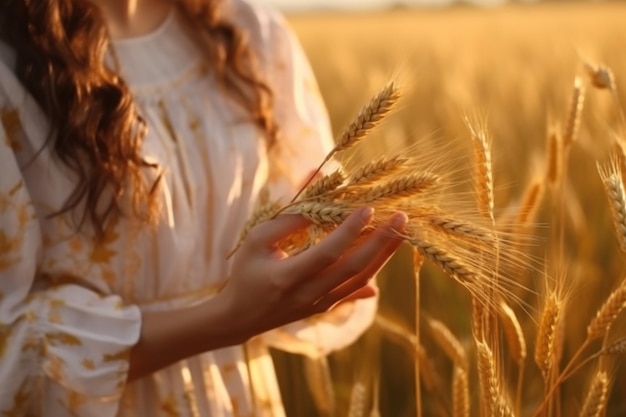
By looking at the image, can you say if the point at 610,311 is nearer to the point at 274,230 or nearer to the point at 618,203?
the point at 618,203

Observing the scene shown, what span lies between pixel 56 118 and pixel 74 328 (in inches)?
9.9

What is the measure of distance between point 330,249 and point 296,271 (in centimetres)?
7

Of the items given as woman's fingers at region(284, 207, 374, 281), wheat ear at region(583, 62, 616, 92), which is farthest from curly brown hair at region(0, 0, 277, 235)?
wheat ear at region(583, 62, 616, 92)

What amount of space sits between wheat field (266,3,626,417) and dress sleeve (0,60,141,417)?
29 centimetres

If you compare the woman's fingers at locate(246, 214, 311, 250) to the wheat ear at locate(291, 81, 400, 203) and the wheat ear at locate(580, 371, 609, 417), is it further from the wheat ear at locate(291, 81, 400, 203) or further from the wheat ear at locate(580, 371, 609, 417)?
the wheat ear at locate(580, 371, 609, 417)

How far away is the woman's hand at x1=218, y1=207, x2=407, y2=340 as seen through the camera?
938 millimetres

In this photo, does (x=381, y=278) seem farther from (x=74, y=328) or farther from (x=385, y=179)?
(x=385, y=179)

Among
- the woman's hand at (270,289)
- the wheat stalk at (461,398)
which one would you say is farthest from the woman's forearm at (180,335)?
the wheat stalk at (461,398)

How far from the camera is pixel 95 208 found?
1266mm

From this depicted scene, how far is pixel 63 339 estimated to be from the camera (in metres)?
1.21

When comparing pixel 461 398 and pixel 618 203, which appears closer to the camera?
pixel 618 203

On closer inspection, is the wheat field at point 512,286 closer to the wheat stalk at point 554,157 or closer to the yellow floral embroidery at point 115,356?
the wheat stalk at point 554,157

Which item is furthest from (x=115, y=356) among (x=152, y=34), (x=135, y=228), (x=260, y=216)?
(x=152, y=34)

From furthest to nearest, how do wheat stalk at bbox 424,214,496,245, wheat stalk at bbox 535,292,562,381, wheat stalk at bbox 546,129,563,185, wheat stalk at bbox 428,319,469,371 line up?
wheat stalk at bbox 546,129,563,185 → wheat stalk at bbox 428,319,469,371 → wheat stalk at bbox 535,292,562,381 → wheat stalk at bbox 424,214,496,245
